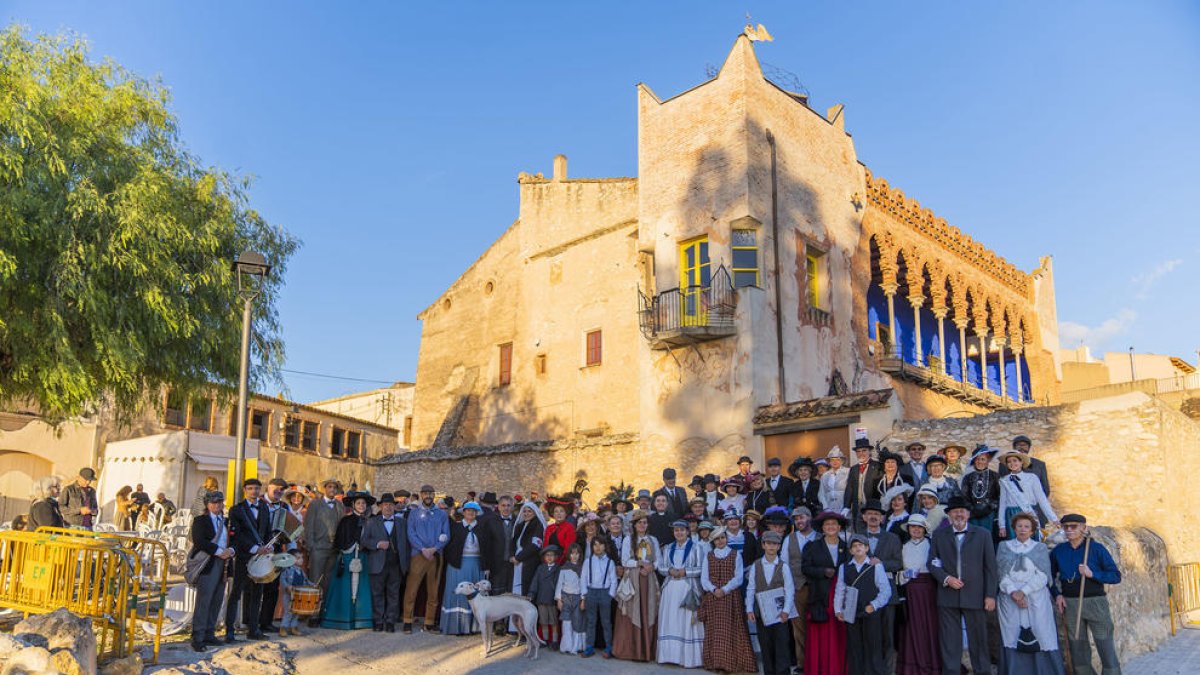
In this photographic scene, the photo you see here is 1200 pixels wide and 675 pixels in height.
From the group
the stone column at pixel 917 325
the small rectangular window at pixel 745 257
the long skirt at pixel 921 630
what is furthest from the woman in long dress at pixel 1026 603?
the stone column at pixel 917 325

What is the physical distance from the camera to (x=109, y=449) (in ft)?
79.5

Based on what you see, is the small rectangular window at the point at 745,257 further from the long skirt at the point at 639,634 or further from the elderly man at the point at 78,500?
the elderly man at the point at 78,500

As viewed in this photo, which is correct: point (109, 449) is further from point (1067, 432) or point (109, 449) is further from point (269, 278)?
point (1067, 432)

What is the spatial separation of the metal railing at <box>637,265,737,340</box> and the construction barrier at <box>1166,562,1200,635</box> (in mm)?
9234

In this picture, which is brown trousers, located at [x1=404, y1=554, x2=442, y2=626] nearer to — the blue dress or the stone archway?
the blue dress

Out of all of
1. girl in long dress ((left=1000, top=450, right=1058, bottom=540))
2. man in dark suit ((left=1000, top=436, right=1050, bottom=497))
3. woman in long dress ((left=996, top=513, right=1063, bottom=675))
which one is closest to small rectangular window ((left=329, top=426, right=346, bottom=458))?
man in dark suit ((left=1000, top=436, right=1050, bottom=497))

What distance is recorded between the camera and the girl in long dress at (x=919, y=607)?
855 cm

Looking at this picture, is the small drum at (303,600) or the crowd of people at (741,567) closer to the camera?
the crowd of people at (741,567)

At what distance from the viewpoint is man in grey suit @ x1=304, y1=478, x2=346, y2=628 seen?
11.9 metres

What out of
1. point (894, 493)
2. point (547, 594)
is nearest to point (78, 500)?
point (547, 594)

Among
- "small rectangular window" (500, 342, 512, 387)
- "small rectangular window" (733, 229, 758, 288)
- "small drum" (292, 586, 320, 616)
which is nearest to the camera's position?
"small drum" (292, 586, 320, 616)

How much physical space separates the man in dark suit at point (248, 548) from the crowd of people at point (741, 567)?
2 cm

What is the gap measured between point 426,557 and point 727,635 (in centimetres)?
430

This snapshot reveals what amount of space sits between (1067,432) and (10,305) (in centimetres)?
1562
